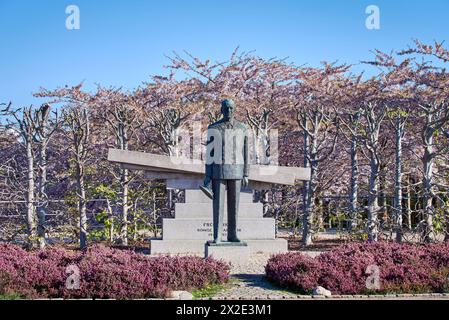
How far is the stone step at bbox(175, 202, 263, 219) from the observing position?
13625 mm

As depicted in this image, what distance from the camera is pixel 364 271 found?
9250mm

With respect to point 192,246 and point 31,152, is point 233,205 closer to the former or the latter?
point 192,246

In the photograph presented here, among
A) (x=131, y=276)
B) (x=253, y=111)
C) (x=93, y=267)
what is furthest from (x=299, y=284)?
(x=253, y=111)

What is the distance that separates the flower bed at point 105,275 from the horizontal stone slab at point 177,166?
12.5 feet

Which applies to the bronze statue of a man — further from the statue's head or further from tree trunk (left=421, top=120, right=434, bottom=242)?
tree trunk (left=421, top=120, right=434, bottom=242)

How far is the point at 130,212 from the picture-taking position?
15859mm

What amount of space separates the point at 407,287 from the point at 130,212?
885 cm

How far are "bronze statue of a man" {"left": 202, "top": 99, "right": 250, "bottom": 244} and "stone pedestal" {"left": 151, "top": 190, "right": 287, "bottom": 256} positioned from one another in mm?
2283

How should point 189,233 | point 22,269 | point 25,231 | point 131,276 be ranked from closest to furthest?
point 131,276, point 22,269, point 189,233, point 25,231

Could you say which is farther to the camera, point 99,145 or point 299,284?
point 99,145

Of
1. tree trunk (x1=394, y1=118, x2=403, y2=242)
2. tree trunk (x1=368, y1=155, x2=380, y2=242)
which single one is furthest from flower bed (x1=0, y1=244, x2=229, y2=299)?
tree trunk (x1=394, y1=118, x2=403, y2=242)

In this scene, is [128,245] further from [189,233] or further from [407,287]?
[407,287]

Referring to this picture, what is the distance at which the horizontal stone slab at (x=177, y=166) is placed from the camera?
13.5 m

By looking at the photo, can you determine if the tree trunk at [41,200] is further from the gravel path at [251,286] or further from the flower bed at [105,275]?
the gravel path at [251,286]
